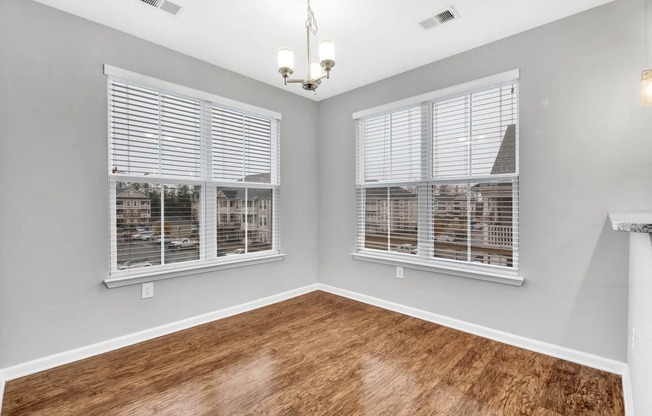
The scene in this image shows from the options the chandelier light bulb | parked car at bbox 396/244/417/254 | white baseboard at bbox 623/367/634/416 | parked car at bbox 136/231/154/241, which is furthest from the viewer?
parked car at bbox 396/244/417/254

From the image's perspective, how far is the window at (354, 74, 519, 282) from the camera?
284 cm

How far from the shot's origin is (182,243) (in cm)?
314

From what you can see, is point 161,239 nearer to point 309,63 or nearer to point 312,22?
point 309,63

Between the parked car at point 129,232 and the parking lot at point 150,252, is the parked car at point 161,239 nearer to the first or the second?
the parking lot at point 150,252

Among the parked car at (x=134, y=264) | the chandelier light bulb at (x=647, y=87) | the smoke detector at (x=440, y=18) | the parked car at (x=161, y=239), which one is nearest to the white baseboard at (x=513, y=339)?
the chandelier light bulb at (x=647, y=87)

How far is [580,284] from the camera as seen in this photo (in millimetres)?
2445

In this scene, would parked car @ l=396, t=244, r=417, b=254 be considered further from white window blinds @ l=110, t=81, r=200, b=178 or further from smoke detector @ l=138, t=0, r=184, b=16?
smoke detector @ l=138, t=0, r=184, b=16

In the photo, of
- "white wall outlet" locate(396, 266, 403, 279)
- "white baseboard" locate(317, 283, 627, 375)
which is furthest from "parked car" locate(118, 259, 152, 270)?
"white wall outlet" locate(396, 266, 403, 279)

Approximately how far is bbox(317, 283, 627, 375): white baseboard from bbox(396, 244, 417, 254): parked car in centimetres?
62

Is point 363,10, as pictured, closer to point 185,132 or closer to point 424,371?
point 185,132

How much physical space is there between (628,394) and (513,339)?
810 mm

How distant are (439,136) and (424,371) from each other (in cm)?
223

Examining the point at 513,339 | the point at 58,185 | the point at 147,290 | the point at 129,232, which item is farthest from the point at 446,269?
the point at 58,185

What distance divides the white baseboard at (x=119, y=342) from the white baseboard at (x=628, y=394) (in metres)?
3.18
